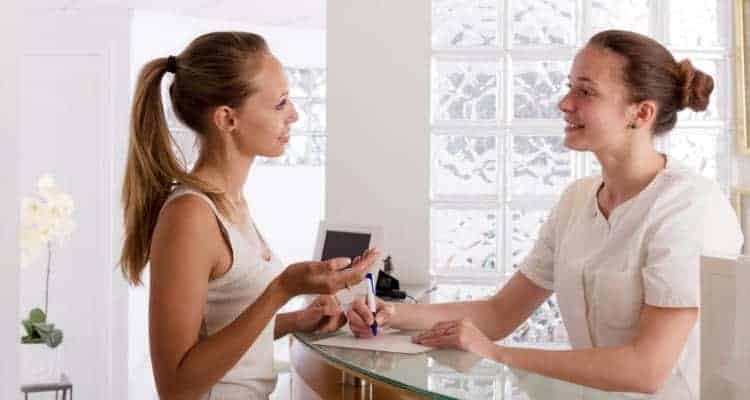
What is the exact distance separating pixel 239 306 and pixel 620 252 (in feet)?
3.00

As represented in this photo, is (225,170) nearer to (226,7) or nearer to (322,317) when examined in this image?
(322,317)

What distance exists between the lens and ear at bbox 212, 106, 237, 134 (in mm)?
2195

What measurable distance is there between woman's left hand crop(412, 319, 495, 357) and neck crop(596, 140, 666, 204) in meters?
0.54

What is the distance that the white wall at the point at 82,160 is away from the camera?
6.95 meters

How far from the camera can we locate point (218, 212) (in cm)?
205

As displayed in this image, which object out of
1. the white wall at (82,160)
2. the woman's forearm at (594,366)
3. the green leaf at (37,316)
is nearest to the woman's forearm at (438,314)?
the woman's forearm at (594,366)

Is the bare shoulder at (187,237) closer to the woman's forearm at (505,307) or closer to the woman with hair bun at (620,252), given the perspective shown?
the woman with hair bun at (620,252)

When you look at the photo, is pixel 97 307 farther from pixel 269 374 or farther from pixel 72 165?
pixel 269 374

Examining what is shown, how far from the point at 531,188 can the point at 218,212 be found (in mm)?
2558

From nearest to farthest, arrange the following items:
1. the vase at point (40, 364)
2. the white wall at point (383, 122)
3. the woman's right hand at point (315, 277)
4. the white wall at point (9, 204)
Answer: the white wall at point (9, 204), the woman's right hand at point (315, 277), the white wall at point (383, 122), the vase at point (40, 364)

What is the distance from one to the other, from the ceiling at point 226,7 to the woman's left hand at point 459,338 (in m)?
4.64

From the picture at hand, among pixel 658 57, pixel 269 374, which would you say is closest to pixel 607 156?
pixel 658 57

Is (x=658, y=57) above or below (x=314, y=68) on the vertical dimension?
below

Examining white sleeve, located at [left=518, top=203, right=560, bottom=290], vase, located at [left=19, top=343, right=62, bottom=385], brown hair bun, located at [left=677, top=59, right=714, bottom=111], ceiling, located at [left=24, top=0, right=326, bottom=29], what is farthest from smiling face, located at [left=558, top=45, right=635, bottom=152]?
ceiling, located at [left=24, top=0, right=326, bottom=29]
